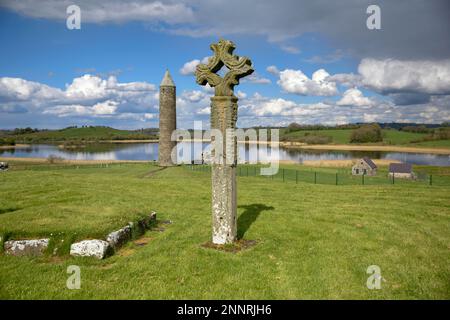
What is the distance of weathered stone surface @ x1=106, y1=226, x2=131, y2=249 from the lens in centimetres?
1035

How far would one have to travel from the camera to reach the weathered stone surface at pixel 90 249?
9.67m

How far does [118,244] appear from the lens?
1067 cm

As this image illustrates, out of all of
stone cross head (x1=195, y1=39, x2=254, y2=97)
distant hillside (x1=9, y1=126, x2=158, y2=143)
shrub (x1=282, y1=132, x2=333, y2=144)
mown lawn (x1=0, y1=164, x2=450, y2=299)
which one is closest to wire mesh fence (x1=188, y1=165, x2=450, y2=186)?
mown lawn (x1=0, y1=164, x2=450, y2=299)

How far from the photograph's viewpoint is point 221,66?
35.6ft

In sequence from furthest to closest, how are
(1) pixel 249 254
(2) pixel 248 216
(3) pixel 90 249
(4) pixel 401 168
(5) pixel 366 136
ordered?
(5) pixel 366 136, (4) pixel 401 168, (2) pixel 248 216, (1) pixel 249 254, (3) pixel 90 249

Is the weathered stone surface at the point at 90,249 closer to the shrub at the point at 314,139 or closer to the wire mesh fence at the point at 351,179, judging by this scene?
the wire mesh fence at the point at 351,179

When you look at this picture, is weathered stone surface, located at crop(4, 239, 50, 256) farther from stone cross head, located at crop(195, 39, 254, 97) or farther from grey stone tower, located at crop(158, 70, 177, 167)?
grey stone tower, located at crop(158, 70, 177, 167)

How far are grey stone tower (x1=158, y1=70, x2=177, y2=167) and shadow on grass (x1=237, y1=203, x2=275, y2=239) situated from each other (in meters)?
29.1

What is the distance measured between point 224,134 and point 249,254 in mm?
3639

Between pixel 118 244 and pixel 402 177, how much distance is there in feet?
113

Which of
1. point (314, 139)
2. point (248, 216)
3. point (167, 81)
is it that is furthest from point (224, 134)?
point (314, 139)

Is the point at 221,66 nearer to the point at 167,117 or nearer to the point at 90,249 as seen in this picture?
the point at 90,249

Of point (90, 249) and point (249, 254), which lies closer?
point (90, 249)

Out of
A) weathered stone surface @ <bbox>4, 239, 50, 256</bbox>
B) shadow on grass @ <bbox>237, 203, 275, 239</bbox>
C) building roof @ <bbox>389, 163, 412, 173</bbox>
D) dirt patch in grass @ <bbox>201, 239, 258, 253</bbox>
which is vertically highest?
building roof @ <bbox>389, 163, 412, 173</bbox>
